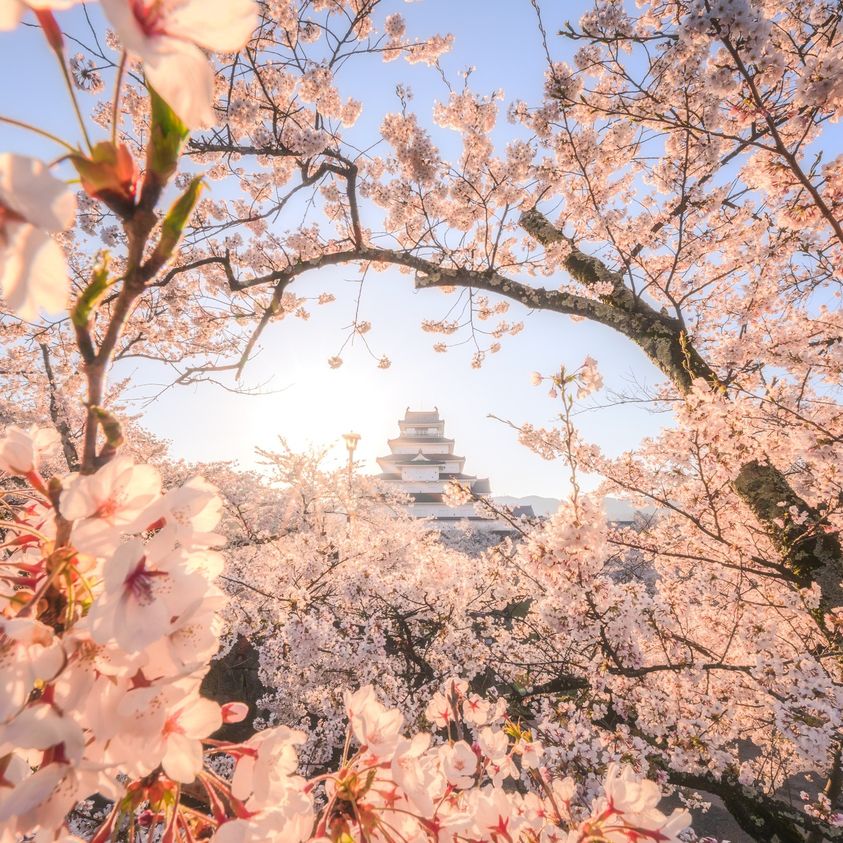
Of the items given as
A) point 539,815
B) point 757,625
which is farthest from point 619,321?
point 539,815

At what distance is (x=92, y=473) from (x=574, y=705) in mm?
4972

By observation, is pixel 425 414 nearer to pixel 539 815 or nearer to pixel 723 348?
pixel 723 348

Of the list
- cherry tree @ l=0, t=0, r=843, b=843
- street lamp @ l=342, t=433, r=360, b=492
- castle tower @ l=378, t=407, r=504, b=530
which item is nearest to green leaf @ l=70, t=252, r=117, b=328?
cherry tree @ l=0, t=0, r=843, b=843

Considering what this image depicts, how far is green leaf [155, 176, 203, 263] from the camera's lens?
1.62 feet

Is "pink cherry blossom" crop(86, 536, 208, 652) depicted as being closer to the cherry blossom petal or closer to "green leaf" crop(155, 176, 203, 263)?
"green leaf" crop(155, 176, 203, 263)

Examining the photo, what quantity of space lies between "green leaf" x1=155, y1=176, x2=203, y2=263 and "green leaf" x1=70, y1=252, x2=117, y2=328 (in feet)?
0.18

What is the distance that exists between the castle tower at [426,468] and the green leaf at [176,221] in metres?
35.6

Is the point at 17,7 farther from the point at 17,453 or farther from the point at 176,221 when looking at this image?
the point at 17,453

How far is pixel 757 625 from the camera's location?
4.55 meters

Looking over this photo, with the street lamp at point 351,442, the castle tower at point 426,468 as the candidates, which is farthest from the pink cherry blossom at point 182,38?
the castle tower at point 426,468

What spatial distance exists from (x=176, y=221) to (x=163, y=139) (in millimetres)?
82

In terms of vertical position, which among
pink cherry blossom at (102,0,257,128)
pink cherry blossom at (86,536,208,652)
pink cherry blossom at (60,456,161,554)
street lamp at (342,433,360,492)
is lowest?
pink cherry blossom at (86,536,208,652)

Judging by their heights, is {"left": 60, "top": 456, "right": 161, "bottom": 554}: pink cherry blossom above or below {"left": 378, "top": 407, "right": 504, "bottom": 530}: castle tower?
below

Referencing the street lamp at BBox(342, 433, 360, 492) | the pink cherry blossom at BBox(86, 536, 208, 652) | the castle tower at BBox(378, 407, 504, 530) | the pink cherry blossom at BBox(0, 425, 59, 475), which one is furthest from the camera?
the castle tower at BBox(378, 407, 504, 530)
